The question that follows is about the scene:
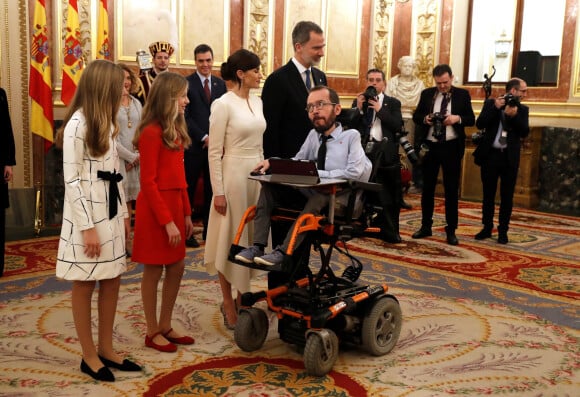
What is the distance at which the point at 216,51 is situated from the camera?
8.45 meters

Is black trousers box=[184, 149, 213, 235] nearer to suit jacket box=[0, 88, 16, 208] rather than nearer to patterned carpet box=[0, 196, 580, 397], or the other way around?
patterned carpet box=[0, 196, 580, 397]

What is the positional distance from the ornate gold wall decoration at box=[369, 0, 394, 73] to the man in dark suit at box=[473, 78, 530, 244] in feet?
12.3

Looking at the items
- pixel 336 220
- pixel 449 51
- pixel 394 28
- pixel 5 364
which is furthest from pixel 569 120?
pixel 5 364

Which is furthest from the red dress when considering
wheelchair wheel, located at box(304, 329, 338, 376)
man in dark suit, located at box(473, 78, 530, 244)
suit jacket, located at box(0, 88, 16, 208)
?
man in dark suit, located at box(473, 78, 530, 244)

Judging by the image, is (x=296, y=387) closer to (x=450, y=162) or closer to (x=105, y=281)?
(x=105, y=281)

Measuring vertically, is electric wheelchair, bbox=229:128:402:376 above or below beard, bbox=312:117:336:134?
below

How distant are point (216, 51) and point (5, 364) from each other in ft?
19.4

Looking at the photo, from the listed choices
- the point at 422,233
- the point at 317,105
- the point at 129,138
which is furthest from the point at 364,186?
the point at 422,233

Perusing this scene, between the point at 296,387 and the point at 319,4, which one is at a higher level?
the point at 319,4

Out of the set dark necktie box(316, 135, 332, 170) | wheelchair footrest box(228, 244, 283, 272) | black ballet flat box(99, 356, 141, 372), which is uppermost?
dark necktie box(316, 135, 332, 170)

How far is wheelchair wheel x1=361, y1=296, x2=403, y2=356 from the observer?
336 centimetres

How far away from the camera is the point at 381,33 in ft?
32.7

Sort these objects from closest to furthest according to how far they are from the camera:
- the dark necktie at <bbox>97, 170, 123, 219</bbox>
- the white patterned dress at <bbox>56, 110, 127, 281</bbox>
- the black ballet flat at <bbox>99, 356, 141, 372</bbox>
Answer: the white patterned dress at <bbox>56, 110, 127, 281</bbox>, the dark necktie at <bbox>97, 170, 123, 219</bbox>, the black ballet flat at <bbox>99, 356, 141, 372</bbox>

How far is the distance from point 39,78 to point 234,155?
355 centimetres
